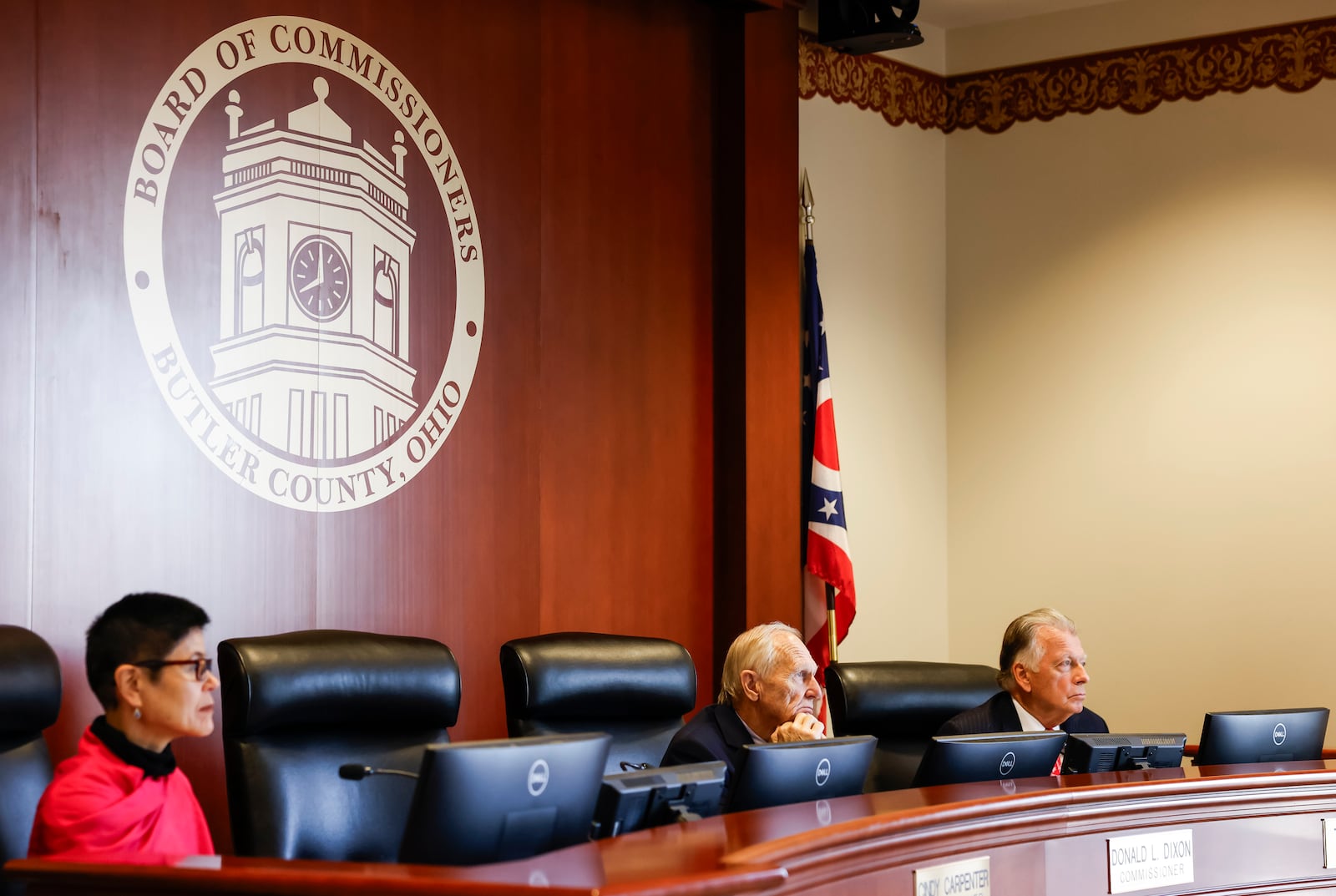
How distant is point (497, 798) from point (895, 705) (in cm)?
204

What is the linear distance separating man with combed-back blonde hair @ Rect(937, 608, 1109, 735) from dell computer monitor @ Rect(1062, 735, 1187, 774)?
56 centimetres

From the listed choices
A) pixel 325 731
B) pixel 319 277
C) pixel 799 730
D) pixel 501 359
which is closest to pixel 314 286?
pixel 319 277

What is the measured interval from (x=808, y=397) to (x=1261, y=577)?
1747 millimetres

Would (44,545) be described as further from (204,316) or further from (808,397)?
(808,397)

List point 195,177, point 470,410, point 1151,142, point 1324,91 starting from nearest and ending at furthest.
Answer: point 195,177, point 470,410, point 1324,91, point 1151,142

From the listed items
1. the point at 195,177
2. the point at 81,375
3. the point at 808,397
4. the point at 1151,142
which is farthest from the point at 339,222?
the point at 1151,142

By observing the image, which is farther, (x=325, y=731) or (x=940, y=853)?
(x=325, y=731)

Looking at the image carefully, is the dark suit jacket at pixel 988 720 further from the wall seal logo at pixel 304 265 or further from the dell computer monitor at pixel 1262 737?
the wall seal logo at pixel 304 265

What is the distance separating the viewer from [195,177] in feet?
12.5

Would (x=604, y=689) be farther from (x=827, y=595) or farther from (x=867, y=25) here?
(x=867, y=25)

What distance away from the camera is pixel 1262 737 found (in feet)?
11.0

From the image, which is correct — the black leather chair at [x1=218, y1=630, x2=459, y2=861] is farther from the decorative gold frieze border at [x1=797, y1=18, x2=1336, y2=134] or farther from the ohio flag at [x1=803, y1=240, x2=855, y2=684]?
the decorative gold frieze border at [x1=797, y1=18, x2=1336, y2=134]

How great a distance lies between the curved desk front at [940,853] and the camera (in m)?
1.82

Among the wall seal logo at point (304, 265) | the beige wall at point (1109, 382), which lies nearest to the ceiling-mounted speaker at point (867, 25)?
the beige wall at point (1109, 382)
